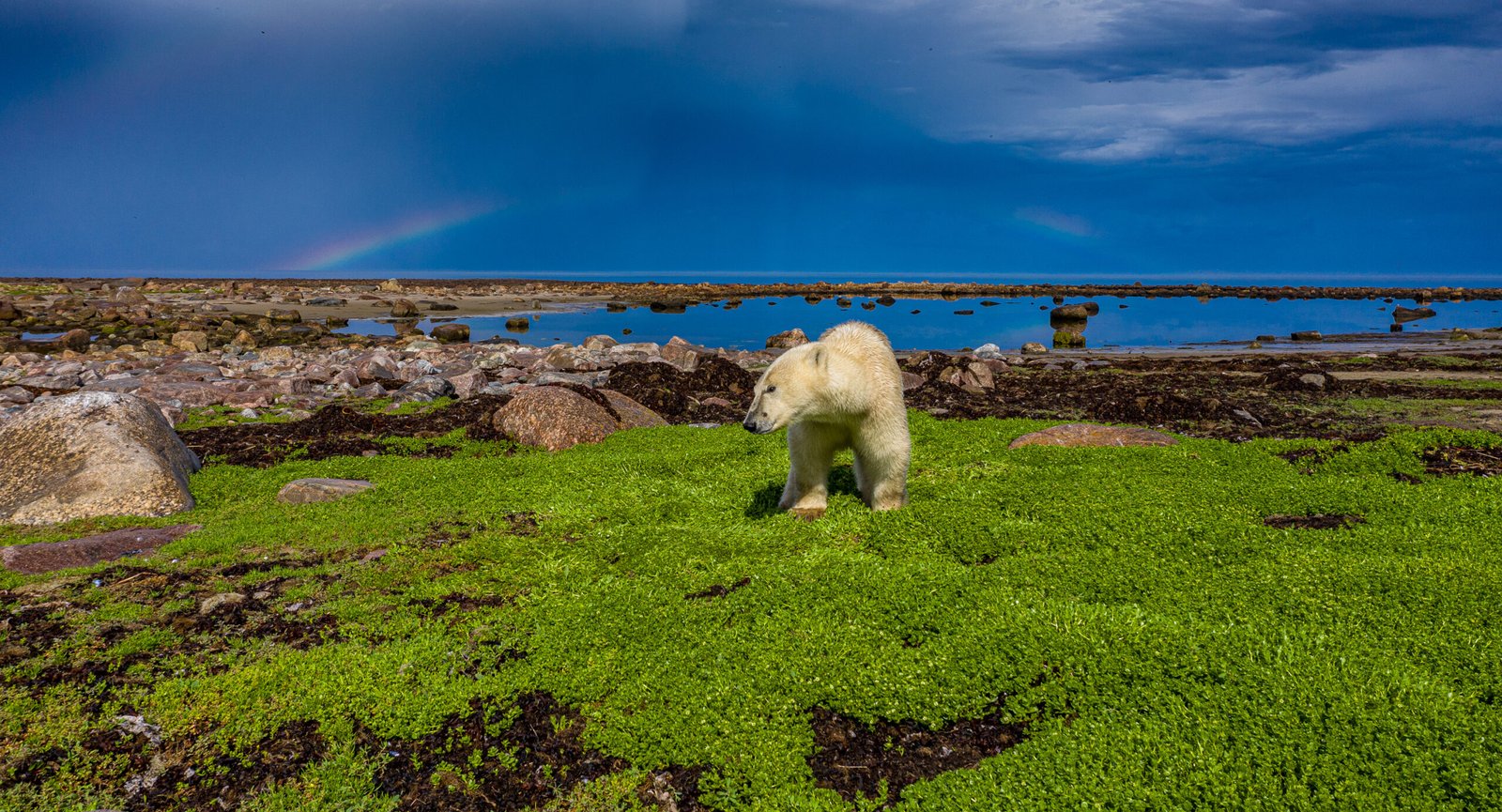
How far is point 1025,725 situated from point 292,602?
7.44 meters

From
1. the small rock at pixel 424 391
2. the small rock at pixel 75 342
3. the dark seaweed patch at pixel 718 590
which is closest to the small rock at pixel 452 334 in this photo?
the small rock at pixel 75 342

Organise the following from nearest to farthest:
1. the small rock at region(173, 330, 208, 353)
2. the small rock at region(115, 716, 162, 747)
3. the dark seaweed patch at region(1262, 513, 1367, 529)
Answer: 1. the small rock at region(115, 716, 162, 747)
2. the dark seaweed patch at region(1262, 513, 1367, 529)
3. the small rock at region(173, 330, 208, 353)

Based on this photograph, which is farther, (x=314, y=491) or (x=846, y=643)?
(x=314, y=491)

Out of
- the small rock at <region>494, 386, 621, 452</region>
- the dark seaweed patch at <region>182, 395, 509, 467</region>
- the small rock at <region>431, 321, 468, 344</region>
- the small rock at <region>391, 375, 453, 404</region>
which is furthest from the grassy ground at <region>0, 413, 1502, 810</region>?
the small rock at <region>431, 321, 468, 344</region>

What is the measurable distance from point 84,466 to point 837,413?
11.2 meters

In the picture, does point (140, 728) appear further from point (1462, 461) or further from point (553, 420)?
point (1462, 461)

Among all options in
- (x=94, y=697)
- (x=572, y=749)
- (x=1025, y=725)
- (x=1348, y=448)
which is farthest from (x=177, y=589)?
(x=1348, y=448)

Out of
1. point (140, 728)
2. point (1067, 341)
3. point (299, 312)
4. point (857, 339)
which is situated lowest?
point (140, 728)

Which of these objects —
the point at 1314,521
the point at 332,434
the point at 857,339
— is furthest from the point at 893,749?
the point at 332,434

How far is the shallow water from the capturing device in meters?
48.4

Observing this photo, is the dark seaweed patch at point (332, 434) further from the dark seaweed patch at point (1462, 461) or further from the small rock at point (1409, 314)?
the small rock at point (1409, 314)

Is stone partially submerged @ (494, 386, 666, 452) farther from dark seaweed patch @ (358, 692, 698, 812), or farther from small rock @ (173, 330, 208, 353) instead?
small rock @ (173, 330, 208, 353)

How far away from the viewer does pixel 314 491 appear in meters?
11.9

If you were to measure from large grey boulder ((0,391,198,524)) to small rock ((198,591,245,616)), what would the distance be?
4034mm
